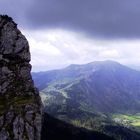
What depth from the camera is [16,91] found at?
343ft

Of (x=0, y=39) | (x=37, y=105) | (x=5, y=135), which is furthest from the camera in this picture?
(x=0, y=39)

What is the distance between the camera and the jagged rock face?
312 feet

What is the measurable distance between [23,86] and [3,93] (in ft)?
21.5

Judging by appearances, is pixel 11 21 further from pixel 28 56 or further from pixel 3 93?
pixel 3 93

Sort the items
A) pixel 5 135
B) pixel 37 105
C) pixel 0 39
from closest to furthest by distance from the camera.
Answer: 1. pixel 5 135
2. pixel 37 105
3. pixel 0 39

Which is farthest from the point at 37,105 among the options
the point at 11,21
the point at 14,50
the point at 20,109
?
the point at 11,21

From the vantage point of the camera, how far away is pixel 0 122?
309ft

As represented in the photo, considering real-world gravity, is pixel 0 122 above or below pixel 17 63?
below

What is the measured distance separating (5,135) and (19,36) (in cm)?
3549

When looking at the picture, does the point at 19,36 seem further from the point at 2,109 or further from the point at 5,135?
the point at 5,135

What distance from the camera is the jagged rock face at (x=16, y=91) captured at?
95.0m

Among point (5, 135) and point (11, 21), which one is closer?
point (5, 135)

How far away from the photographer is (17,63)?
111500mm

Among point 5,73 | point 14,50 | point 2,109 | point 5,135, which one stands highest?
point 14,50
